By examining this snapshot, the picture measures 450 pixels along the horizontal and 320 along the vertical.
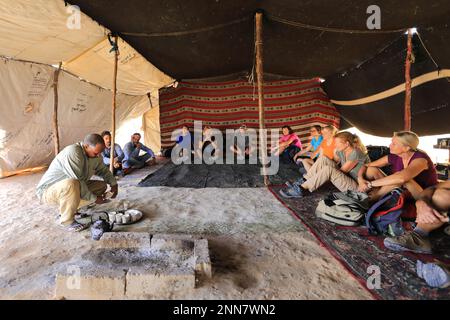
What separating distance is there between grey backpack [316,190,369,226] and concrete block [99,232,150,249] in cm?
158

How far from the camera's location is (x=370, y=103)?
16.0ft

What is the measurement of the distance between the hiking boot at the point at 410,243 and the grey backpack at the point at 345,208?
15.0 inches

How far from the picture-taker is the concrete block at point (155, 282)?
1331 millimetres

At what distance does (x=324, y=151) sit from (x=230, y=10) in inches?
90.2

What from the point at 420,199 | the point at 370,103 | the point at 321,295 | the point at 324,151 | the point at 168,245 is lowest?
the point at 321,295

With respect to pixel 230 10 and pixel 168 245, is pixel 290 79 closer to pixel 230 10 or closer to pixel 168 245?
pixel 230 10

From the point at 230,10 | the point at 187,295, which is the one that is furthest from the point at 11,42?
the point at 187,295

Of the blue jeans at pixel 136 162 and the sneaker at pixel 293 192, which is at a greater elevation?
the blue jeans at pixel 136 162

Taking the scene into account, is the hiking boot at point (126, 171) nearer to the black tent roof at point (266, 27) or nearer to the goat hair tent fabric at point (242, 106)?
the black tent roof at point (266, 27)

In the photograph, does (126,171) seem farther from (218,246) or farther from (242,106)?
(242,106)

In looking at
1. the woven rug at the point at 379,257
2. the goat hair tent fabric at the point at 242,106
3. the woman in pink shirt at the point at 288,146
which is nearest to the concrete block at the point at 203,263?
the woven rug at the point at 379,257

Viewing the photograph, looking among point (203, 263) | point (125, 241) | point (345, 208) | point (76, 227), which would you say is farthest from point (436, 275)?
point (76, 227)

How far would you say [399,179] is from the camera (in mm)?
2090

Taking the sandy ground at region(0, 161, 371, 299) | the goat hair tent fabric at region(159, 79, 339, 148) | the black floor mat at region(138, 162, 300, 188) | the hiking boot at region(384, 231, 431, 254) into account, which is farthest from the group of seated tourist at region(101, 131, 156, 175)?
the hiking boot at region(384, 231, 431, 254)
